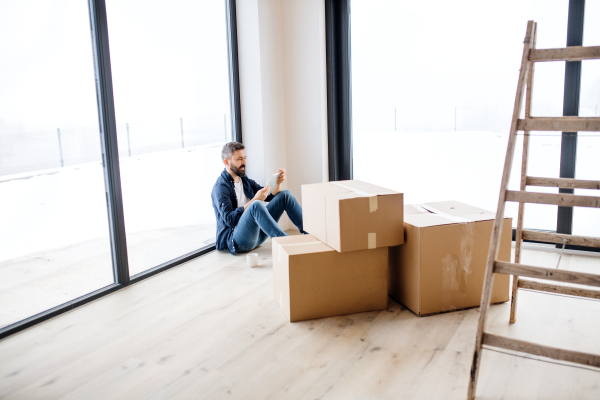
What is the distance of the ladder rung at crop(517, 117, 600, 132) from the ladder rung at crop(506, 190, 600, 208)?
20cm

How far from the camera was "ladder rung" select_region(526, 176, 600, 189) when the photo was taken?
1.79 m

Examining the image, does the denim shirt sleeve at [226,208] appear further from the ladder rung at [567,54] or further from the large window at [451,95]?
the ladder rung at [567,54]

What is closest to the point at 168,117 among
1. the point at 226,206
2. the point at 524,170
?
the point at 226,206

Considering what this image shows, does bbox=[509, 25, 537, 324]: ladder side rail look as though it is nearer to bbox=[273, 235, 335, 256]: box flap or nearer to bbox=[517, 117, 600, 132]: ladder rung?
bbox=[517, 117, 600, 132]: ladder rung

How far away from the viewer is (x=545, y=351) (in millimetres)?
1514

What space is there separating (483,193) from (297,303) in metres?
1.91

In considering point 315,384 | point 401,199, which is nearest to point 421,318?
point 401,199

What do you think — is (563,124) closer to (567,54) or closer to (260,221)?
(567,54)

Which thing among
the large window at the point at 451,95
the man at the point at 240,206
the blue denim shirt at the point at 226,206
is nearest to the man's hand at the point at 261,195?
the man at the point at 240,206

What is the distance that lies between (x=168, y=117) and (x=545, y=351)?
2.55 metres

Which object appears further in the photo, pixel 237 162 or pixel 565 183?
pixel 237 162

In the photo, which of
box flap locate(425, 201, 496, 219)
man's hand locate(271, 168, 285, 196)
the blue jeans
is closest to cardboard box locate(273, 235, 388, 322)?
box flap locate(425, 201, 496, 219)

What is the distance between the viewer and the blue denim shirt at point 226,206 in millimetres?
3334

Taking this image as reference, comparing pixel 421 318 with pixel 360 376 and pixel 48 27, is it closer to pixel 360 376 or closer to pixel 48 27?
pixel 360 376
